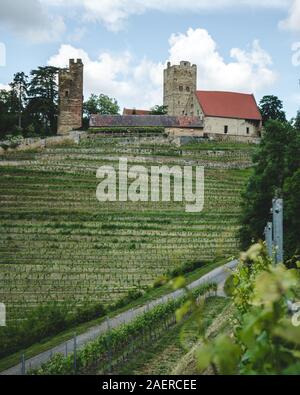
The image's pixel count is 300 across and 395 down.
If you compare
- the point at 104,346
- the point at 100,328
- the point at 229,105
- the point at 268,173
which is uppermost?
the point at 229,105

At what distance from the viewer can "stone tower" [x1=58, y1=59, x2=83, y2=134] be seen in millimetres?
82500

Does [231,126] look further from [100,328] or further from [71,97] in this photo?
[100,328]

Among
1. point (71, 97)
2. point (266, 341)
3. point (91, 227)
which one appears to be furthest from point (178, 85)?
point (266, 341)

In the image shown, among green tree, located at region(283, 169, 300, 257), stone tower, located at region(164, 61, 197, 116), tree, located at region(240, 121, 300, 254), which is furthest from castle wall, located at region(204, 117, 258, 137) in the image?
green tree, located at region(283, 169, 300, 257)

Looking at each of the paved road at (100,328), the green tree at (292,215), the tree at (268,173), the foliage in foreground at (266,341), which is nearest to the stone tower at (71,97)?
the paved road at (100,328)

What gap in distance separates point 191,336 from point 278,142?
56.9ft

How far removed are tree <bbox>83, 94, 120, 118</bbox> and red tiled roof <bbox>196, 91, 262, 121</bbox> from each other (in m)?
21.0

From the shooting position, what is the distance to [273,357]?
8.50 ft

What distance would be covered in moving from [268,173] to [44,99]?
60342mm

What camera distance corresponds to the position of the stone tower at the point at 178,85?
9675 centimetres

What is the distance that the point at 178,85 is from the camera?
97625 mm

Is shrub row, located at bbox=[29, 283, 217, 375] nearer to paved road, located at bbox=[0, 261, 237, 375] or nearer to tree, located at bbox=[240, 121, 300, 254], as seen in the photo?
paved road, located at bbox=[0, 261, 237, 375]

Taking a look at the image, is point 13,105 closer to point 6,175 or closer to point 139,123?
point 139,123

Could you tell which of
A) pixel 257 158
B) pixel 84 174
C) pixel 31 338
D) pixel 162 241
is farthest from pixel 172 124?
pixel 31 338
